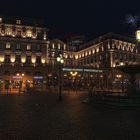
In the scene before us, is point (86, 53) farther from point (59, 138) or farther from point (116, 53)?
point (59, 138)

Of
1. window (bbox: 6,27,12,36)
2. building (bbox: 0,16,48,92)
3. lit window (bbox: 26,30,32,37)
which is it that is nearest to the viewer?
building (bbox: 0,16,48,92)

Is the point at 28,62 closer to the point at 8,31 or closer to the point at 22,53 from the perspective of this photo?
the point at 22,53

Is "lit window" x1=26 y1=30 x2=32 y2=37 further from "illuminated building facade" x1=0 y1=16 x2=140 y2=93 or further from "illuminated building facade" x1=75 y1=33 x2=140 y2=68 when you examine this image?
"illuminated building facade" x1=75 y1=33 x2=140 y2=68

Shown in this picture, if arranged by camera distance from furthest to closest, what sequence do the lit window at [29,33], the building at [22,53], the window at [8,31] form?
1. the lit window at [29,33]
2. the window at [8,31]
3. the building at [22,53]

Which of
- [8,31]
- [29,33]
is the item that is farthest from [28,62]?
[8,31]

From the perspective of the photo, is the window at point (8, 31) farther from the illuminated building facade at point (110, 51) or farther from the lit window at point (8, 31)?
the illuminated building facade at point (110, 51)

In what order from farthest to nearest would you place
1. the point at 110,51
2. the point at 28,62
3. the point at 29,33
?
the point at 110,51 → the point at 29,33 → the point at 28,62

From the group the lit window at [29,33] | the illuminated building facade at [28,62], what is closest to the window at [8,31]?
the illuminated building facade at [28,62]

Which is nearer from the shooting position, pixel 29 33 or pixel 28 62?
pixel 28 62

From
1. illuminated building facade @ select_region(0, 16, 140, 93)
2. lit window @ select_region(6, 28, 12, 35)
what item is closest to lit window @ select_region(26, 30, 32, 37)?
illuminated building facade @ select_region(0, 16, 140, 93)

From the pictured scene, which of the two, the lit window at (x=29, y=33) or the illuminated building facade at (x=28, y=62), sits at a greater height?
the lit window at (x=29, y=33)

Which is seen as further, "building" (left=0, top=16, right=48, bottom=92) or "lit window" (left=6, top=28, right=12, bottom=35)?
"lit window" (left=6, top=28, right=12, bottom=35)

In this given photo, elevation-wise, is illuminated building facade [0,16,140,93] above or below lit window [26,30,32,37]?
below

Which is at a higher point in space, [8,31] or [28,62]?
[8,31]
